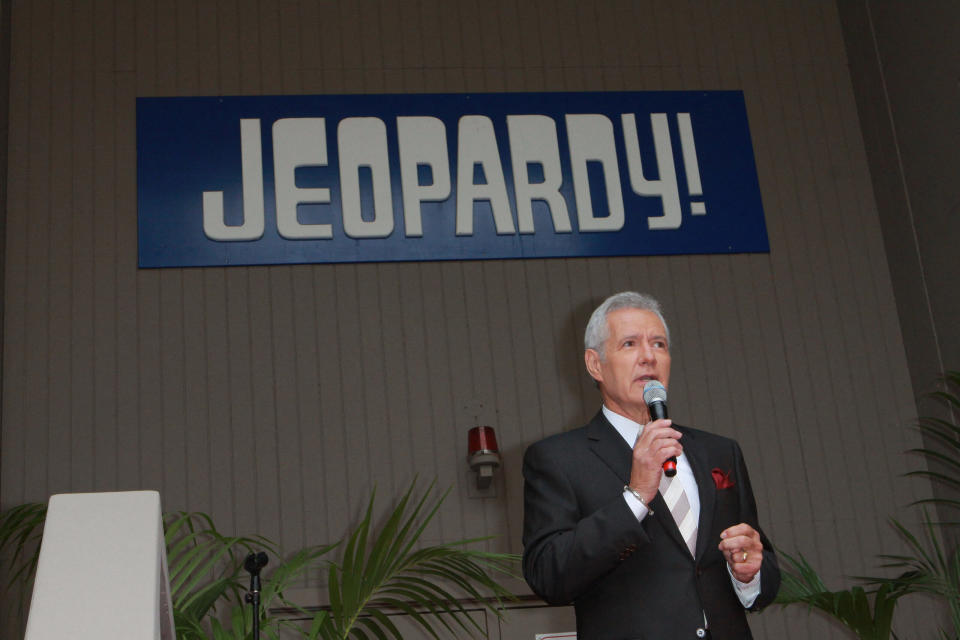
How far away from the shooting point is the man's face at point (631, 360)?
8.14 ft

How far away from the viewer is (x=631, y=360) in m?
2.50

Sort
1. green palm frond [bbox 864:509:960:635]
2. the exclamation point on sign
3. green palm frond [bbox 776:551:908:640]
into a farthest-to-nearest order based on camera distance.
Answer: the exclamation point on sign
green palm frond [bbox 864:509:960:635]
green palm frond [bbox 776:551:908:640]

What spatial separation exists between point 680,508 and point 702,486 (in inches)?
2.8

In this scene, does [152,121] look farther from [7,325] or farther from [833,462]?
[833,462]

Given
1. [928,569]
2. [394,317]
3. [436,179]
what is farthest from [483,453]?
[928,569]

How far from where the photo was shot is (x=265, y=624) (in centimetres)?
261

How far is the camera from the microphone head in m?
2.32

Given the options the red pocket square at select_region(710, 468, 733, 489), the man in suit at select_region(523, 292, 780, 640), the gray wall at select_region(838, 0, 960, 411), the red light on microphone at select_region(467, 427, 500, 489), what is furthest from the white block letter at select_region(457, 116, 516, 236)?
the red pocket square at select_region(710, 468, 733, 489)

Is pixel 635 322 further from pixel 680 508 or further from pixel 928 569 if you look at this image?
pixel 928 569

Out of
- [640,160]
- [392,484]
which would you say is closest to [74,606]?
[392,484]

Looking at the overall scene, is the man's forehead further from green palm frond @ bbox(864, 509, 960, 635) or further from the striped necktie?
green palm frond @ bbox(864, 509, 960, 635)

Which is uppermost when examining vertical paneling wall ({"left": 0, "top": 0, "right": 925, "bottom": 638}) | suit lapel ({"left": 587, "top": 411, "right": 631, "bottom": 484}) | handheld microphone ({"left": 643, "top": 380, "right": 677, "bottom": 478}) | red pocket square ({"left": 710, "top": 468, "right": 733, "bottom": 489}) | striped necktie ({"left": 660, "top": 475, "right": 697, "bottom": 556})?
vertical paneling wall ({"left": 0, "top": 0, "right": 925, "bottom": 638})

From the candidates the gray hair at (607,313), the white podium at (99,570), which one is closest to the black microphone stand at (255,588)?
the gray hair at (607,313)

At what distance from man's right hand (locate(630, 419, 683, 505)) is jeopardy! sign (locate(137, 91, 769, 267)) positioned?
2.93 m
